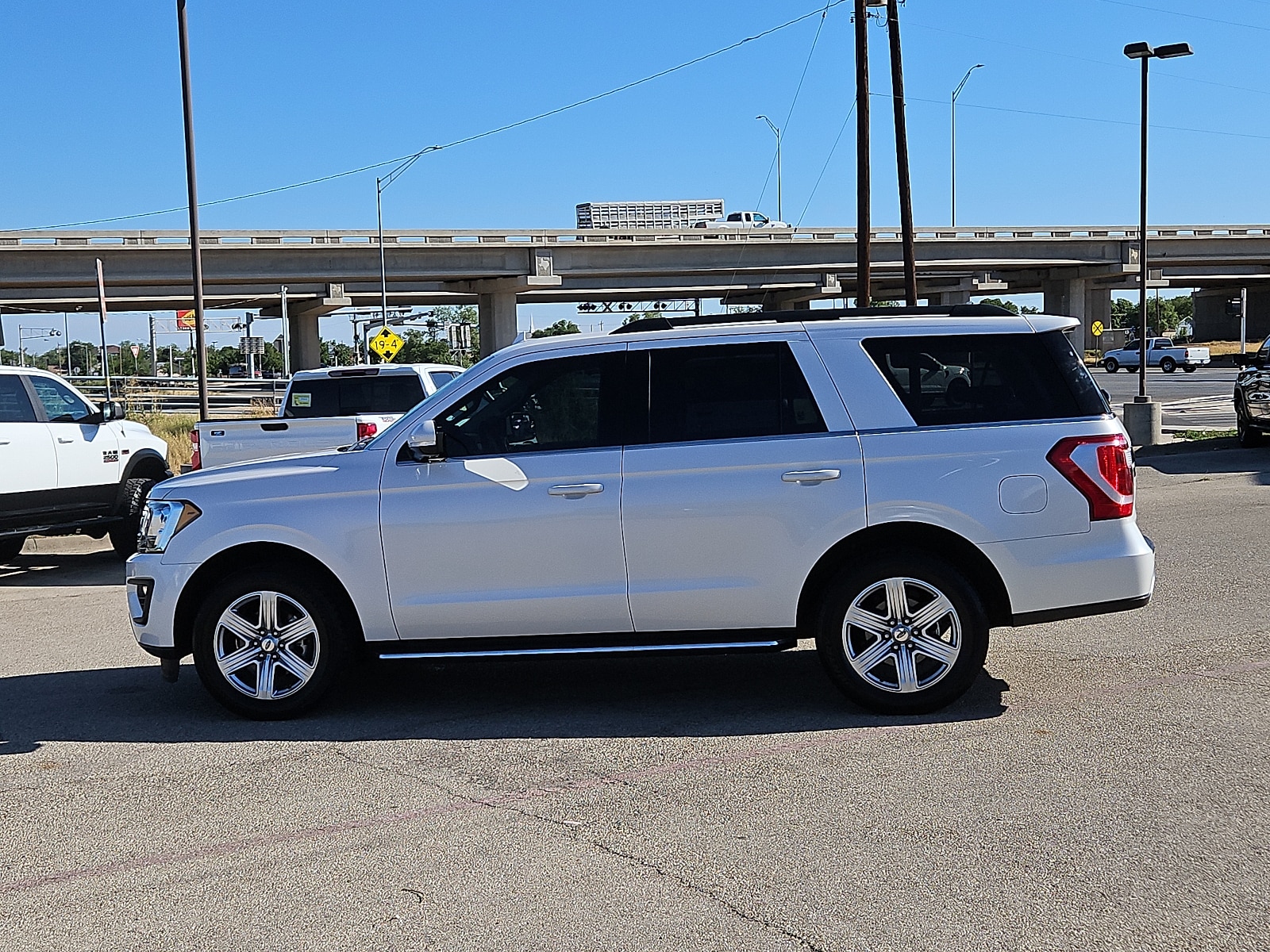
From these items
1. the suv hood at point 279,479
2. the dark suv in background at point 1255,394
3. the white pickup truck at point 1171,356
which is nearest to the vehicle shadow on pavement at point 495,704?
the suv hood at point 279,479

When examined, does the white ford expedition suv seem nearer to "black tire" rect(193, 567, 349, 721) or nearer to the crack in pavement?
"black tire" rect(193, 567, 349, 721)

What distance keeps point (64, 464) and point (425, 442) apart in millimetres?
7431

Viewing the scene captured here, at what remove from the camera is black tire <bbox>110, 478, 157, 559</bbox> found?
13.1 metres

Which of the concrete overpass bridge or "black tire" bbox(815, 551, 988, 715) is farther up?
the concrete overpass bridge

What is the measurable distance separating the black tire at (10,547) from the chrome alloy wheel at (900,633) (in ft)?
29.1

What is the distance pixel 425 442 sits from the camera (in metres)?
6.57

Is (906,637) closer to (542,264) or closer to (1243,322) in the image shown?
(542,264)

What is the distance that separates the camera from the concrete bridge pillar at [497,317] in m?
70.0

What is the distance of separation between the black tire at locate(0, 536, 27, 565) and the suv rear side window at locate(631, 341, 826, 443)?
8.13 metres

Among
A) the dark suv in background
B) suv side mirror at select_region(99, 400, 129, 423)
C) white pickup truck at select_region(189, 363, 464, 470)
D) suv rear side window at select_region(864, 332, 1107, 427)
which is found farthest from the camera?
the dark suv in background

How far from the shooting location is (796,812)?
5.25 metres

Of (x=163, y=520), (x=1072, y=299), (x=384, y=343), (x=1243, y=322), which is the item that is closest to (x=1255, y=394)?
(x=163, y=520)

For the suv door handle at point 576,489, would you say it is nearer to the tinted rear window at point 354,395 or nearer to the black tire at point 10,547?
the black tire at point 10,547

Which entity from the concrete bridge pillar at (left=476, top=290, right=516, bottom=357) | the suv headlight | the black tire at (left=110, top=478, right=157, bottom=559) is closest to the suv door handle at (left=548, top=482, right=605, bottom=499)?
the suv headlight
